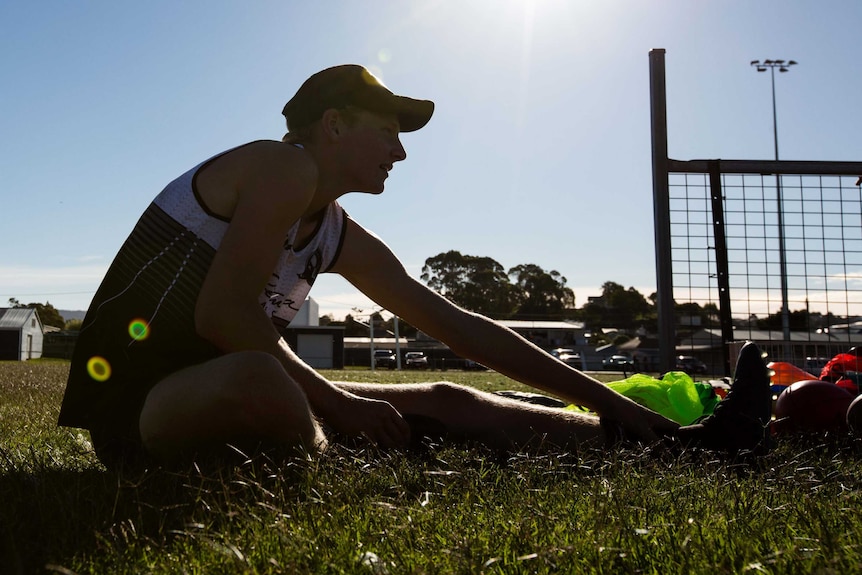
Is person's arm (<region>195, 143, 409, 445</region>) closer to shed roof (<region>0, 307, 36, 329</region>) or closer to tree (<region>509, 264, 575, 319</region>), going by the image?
shed roof (<region>0, 307, 36, 329</region>)

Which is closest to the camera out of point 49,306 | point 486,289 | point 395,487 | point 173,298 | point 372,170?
point 395,487

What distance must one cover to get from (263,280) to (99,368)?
0.72 m

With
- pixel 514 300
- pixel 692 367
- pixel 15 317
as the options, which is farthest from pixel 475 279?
pixel 692 367

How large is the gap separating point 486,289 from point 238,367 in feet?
275

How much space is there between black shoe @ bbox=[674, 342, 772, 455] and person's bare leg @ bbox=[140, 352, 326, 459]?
62.4 inches

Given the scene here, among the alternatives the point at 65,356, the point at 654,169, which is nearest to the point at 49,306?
the point at 65,356

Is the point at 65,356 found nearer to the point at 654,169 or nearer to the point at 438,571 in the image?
the point at 654,169

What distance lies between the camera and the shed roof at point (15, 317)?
5878 cm

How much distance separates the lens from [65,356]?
57.1 metres

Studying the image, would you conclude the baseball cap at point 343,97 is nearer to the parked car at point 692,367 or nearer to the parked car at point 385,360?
the parked car at point 692,367

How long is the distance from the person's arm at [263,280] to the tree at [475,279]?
80.6 m

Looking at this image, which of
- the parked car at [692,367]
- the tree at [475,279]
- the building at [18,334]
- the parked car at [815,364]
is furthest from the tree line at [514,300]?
the parked car at [815,364]

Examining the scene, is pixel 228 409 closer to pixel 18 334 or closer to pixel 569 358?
pixel 569 358

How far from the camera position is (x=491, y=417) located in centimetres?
322
